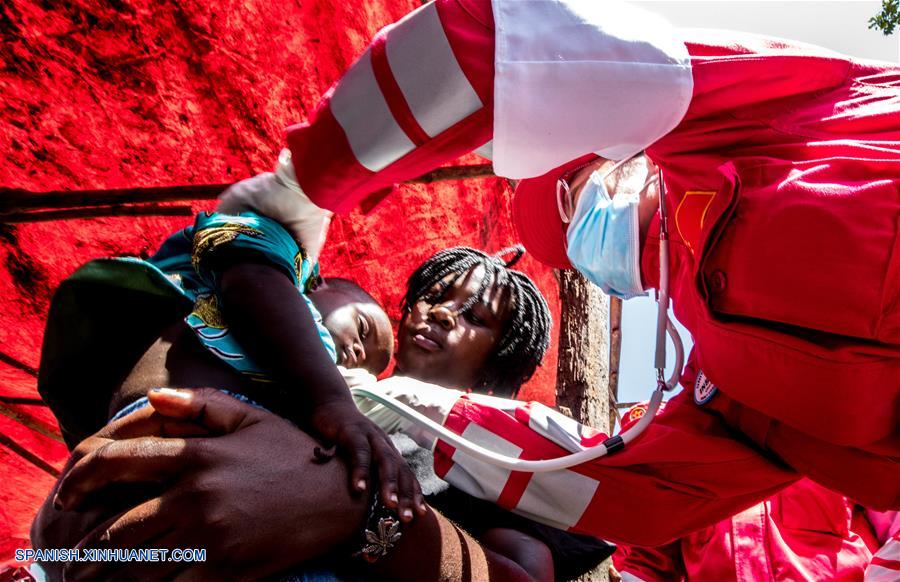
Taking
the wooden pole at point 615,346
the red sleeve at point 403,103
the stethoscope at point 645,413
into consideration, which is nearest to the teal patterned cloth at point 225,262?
the red sleeve at point 403,103

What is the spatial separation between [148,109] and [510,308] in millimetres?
1550

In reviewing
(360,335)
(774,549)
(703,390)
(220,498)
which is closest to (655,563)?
(774,549)

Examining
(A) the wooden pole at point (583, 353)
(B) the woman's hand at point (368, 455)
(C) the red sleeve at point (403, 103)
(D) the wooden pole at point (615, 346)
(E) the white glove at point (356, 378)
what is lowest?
(D) the wooden pole at point (615, 346)

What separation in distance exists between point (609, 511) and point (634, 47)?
1.03 metres

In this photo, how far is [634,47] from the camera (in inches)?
37.8

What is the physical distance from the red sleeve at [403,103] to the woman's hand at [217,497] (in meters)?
0.41

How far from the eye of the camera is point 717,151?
113 centimetres

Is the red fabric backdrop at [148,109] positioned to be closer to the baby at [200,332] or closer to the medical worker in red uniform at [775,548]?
the baby at [200,332]

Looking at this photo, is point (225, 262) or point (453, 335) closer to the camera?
point (225, 262)

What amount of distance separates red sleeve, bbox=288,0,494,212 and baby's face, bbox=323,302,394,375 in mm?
788

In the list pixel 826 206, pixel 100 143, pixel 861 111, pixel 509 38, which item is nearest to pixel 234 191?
pixel 509 38

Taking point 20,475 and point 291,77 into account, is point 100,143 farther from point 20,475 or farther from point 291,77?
point 20,475

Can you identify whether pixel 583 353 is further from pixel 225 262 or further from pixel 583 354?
pixel 225 262

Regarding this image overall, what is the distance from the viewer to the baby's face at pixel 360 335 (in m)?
1.75
